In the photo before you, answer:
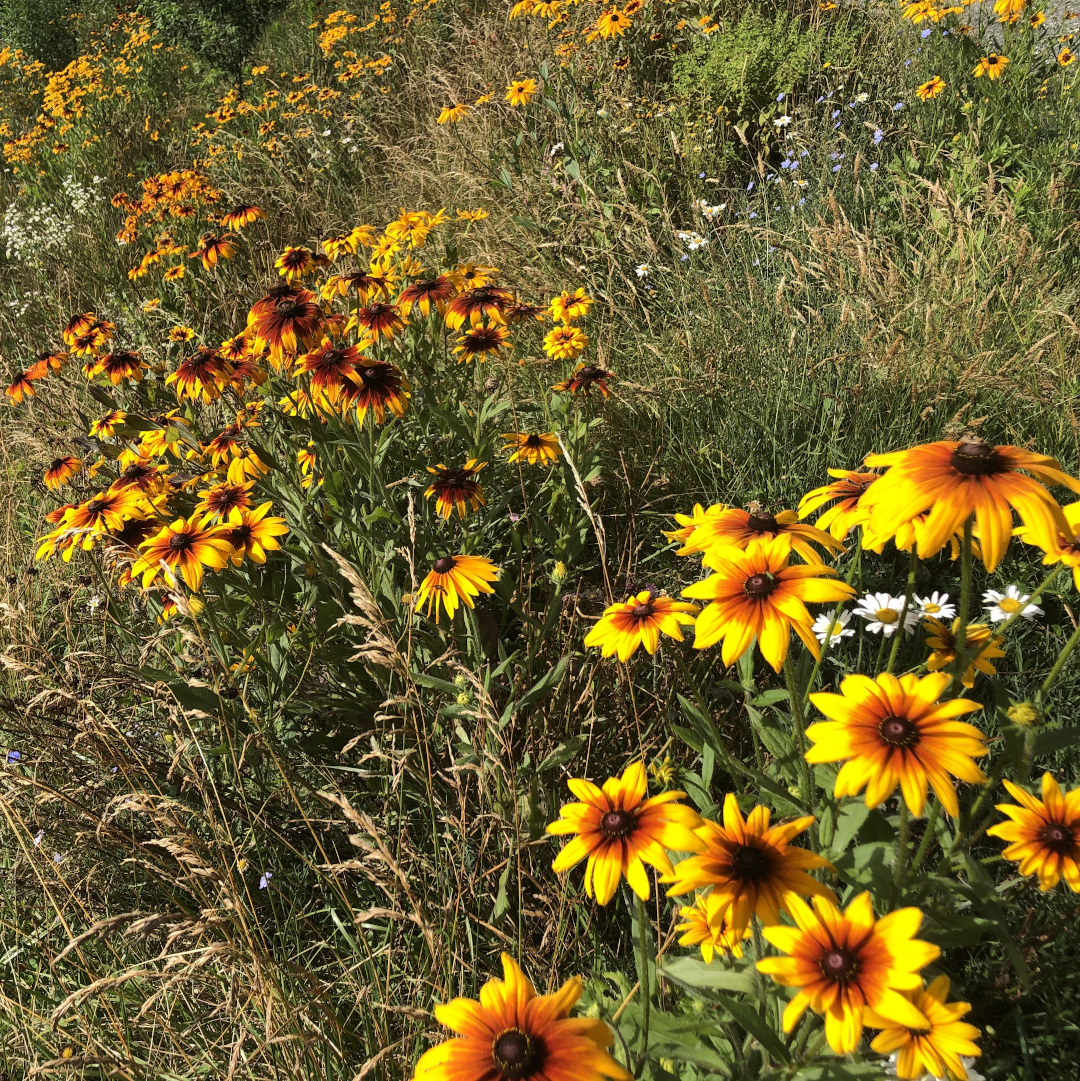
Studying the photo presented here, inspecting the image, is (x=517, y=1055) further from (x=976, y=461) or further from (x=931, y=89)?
(x=931, y=89)

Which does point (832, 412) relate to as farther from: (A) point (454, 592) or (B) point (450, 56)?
(B) point (450, 56)

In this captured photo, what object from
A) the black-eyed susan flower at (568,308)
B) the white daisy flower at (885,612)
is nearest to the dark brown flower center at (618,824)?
the white daisy flower at (885,612)

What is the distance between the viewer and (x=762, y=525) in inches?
44.6

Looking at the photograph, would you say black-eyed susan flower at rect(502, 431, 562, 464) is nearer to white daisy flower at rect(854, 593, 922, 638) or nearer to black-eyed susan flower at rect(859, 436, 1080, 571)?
white daisy flower at rect(854, 593, 922, 638)

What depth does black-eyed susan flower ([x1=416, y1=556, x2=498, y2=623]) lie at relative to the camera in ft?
5.34

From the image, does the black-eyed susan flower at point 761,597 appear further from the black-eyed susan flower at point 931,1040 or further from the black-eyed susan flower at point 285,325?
the black-eyed susan flower at point 285,325

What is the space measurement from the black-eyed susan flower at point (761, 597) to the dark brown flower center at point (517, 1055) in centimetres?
46

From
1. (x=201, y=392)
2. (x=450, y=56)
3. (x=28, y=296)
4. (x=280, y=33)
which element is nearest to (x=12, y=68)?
(x=280, y=33)

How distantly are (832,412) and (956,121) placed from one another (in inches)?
105

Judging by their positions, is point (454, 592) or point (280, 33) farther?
point (280, 33)

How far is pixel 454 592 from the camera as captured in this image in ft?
5.37

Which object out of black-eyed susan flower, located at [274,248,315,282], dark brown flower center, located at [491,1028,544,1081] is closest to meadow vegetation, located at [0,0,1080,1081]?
dark brown flower center, located at [491,1028,544,1081]

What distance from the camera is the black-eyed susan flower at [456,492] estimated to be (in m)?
1.91

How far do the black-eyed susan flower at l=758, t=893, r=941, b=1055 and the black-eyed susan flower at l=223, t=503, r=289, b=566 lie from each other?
1.28m
